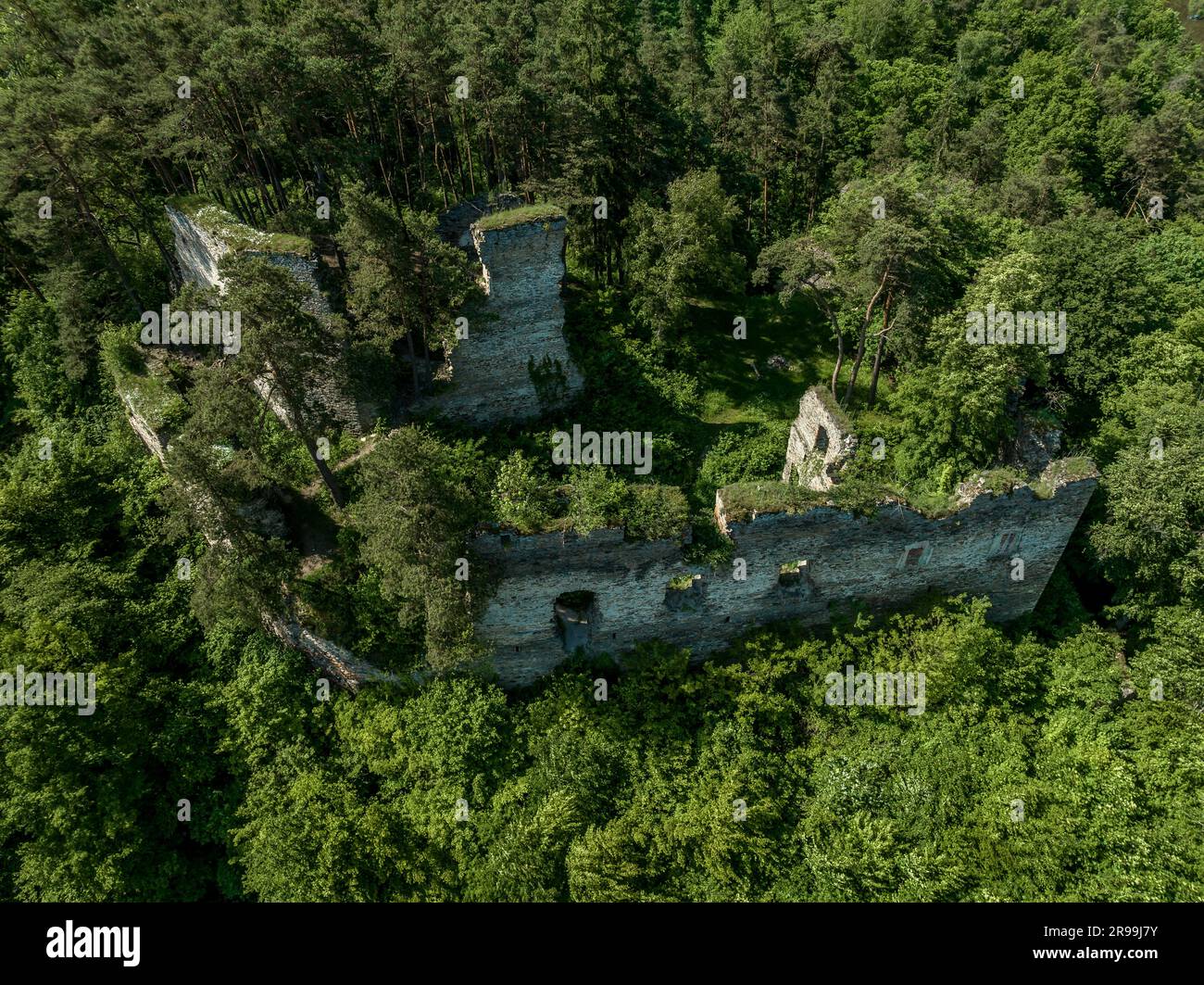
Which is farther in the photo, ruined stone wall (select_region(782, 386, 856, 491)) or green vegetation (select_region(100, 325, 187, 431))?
green vegetation (select_region(100, 325, 187, 431))

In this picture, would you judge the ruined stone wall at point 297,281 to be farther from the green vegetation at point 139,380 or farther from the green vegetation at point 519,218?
the green vegetation at point 519,218

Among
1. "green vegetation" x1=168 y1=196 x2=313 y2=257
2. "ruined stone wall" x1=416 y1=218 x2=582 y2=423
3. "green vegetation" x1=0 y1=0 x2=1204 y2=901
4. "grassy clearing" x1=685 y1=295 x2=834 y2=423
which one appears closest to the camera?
"green vegetation" x1=0 y1=0 x2=1204 y2=901

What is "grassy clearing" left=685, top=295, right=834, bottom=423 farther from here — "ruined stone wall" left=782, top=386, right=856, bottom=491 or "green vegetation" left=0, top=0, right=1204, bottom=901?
"ruined stone wall" left=782, top=386, right=856, bottom=491

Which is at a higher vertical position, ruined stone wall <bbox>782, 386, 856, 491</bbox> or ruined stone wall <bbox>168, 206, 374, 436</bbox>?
ruined stone wall <bbox>168, 206, 374, 436</bbox>

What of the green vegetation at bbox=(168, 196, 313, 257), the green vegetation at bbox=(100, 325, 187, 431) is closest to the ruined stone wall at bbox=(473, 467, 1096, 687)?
the green vegetation at bbox=(168, 196, 313, 257)

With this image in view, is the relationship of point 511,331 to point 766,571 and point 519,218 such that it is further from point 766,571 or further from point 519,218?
point 766,571
